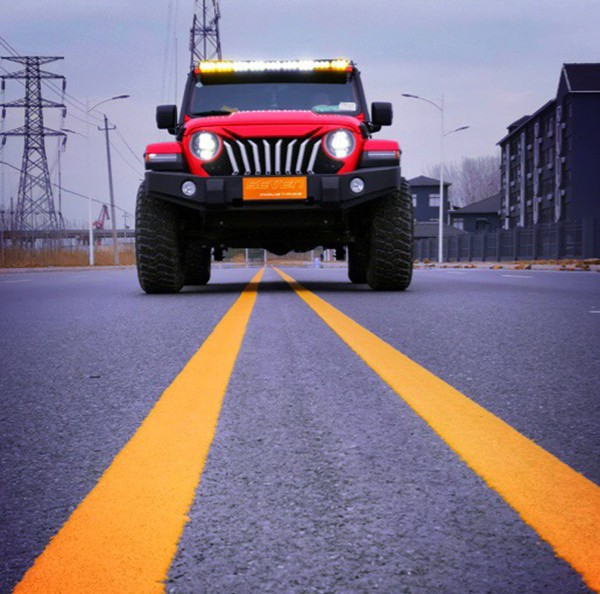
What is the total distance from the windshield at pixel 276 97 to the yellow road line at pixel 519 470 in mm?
6186

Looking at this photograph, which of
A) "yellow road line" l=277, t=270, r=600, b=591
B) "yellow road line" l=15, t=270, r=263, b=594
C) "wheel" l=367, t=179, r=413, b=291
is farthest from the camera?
"wheel" l=367, t=179, r=413, b=291

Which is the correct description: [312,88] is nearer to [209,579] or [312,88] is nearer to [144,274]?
→ [144,274]

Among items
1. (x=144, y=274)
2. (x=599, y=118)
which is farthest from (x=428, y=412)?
(x=599, y=118)

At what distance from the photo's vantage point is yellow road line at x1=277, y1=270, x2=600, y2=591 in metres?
1.56

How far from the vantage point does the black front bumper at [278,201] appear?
816 cm

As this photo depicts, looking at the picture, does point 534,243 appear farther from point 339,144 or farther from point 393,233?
point 339,144

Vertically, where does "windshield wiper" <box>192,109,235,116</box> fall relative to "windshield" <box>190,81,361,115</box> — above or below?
below

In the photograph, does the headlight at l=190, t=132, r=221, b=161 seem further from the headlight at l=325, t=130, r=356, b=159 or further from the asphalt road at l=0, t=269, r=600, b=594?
the asphalt road at l=0, t=269, r=600, b=594

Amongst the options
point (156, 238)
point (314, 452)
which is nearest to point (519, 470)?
point (314, 452)

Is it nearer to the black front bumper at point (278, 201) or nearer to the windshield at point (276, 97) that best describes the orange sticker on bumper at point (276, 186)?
the black front bumper at point (278, 201)

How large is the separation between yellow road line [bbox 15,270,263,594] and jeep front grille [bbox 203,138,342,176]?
550 centimetres

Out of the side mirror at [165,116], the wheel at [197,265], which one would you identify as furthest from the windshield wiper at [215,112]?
the wheel at [197,265]

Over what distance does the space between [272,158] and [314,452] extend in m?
6.26

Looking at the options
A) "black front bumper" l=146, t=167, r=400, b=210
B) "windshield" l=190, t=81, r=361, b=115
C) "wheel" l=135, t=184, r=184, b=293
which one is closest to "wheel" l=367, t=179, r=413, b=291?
"black front bumper" l=146, t=167, r=400, b=210
